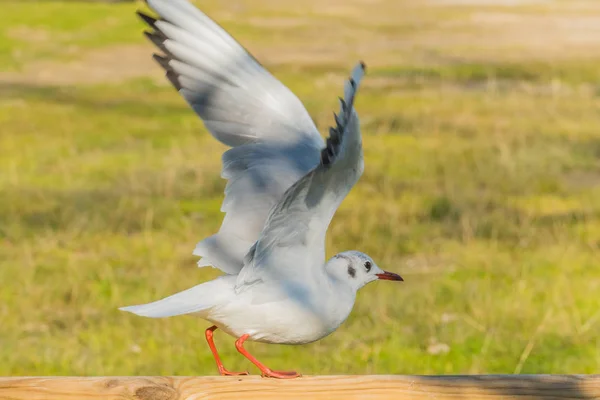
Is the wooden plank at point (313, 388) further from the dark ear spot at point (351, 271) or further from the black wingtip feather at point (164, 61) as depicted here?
the black wingtip feather at point (164, 61)

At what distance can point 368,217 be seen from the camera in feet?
31.5

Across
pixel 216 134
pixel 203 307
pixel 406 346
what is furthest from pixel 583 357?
pixel 203 307

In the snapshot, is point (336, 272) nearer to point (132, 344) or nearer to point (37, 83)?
point (132, 344)

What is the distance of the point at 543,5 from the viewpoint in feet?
131

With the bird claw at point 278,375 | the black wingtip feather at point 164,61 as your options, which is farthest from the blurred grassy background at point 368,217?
the bird claw at point 278,375

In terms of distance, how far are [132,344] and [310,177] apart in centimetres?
318

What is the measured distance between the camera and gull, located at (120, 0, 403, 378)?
364 cm

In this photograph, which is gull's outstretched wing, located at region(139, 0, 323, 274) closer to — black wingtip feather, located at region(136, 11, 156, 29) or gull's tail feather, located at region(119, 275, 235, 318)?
black wingtip feather, located at region(136, 11, 156, 29)

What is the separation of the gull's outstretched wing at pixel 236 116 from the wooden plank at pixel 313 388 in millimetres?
751

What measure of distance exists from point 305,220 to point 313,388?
0.60m

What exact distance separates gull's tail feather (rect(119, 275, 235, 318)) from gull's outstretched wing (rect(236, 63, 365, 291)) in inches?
2.5

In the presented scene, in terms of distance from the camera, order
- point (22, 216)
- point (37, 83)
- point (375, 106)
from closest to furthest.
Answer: point (22, 216) < point (375, 106) < point (37, 83)

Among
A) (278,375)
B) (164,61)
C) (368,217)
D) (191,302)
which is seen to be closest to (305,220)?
(191,302)

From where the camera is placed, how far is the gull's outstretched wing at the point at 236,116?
13.7ft
